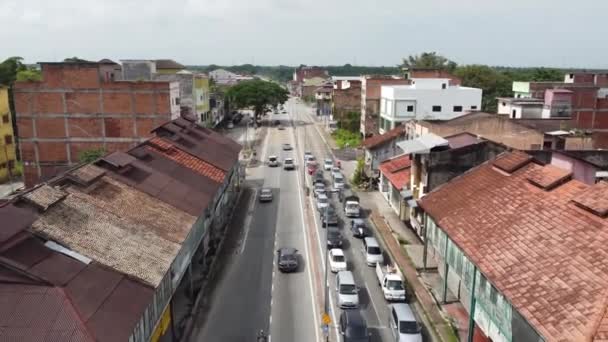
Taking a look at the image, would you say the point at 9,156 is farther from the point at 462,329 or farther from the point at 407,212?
the point at 462,329

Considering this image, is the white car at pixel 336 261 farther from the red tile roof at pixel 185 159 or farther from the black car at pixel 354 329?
the red tile roof at pixel 185 159

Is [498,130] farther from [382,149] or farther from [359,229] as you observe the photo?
[382,149]

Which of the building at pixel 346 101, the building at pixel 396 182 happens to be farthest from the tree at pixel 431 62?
the building at pixel 396 182

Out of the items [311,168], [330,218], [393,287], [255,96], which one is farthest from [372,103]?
[393,287]

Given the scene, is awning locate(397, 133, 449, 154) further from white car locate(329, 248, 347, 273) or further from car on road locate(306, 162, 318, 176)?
car on road locate(306, 162, 318, 176)

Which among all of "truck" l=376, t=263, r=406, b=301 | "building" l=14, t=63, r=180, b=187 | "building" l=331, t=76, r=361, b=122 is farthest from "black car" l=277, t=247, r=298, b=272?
"building" l=331, t=76, r=361, b=122

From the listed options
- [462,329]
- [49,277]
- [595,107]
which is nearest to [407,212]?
[462,329]
